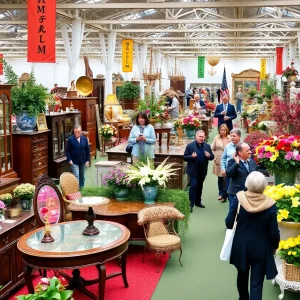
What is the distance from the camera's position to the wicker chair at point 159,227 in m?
5.84

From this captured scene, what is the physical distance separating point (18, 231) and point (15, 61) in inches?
1606

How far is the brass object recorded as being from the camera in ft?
48.0

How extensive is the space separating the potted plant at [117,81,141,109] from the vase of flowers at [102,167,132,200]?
1319 cm

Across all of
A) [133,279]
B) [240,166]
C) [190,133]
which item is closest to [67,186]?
[133,279]

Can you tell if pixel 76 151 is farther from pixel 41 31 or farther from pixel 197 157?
pixel 41 31

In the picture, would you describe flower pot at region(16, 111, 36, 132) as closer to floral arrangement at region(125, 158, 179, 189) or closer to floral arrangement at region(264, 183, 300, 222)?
floral arrangement at region(125, 158, 179, 189)

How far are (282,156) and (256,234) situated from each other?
1.40 metres

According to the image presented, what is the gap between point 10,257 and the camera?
514 centimetres

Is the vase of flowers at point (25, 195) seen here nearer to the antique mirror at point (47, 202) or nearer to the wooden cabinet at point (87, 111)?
the antique mirror at point (47, 202)

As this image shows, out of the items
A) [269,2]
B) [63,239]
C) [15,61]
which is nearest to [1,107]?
[63,239]

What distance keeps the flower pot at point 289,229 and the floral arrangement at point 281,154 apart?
68 cm

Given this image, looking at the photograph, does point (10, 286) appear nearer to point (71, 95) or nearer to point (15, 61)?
point (71, 95)

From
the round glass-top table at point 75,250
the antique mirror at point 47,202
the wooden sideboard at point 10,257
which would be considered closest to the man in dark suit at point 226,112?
the antique mirror at point 47,202

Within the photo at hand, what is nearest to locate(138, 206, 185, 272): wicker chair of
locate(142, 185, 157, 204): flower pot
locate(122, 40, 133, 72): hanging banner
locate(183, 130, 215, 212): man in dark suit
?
locate(142, 185, 157, 204): flower pot
